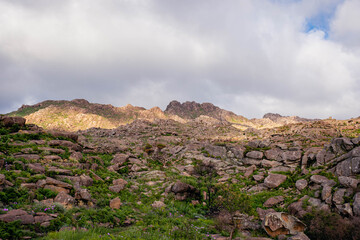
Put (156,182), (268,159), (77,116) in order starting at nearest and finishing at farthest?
(156,182) < (268,159) < (77,116)

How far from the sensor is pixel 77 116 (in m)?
120

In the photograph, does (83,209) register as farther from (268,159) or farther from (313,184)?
(268,159)

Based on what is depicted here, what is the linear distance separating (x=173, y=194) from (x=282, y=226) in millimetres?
10350

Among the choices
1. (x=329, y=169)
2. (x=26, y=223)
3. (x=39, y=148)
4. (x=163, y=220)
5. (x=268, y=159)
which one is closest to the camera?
(x=26, y=223)

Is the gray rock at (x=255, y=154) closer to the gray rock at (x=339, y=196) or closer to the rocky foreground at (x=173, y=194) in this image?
the rocky foreground at (x=173, y=194)

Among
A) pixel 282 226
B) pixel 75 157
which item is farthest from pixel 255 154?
pixel 75 157

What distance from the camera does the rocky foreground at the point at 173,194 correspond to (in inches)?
389

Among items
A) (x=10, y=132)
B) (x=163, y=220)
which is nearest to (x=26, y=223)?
(x=163, y=220)

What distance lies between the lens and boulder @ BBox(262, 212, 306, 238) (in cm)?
1123

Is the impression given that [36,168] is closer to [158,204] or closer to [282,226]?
[158,204]

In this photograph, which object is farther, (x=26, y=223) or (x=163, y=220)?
(x=163, y=220)

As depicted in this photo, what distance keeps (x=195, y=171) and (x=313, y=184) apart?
1419 cm

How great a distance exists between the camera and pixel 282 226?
11266mm

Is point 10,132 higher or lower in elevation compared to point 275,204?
higher
